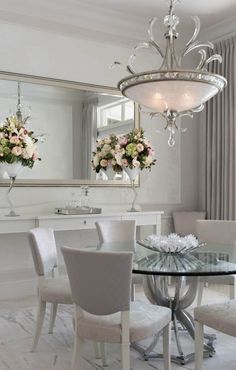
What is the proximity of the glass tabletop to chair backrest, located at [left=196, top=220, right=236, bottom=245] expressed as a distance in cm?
52

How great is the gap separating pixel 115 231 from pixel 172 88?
156 centimetres

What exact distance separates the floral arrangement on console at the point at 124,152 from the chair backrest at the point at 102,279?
2455 mm

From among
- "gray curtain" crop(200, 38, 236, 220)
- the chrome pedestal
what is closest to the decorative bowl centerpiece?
the chrome pedestal

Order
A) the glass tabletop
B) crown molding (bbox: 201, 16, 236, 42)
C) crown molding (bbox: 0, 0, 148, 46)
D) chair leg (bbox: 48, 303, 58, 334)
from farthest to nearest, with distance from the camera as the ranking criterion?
crown molding (bbox: 201, 16, 236, 42) → crown molding (bbox: 0, 0, 148, 46) → chair leg (bbox: 48, 303, 58, 334) → the glass tabletop

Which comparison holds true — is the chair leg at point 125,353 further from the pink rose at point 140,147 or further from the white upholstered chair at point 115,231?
the pink rose at point 140,147

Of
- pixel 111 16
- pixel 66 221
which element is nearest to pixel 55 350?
pixel 66 221

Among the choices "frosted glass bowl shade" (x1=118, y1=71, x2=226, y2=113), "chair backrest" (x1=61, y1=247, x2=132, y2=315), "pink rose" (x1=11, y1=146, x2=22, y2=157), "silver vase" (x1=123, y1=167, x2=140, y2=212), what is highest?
"frosted glass bowl shade" (x1=118, y1=71, x2=226, y2=113)

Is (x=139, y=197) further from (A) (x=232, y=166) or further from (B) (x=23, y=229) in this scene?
(B) (x=23, y=229)

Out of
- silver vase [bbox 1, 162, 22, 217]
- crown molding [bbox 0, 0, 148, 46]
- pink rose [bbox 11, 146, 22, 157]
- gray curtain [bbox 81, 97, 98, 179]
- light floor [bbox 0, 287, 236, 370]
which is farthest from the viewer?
gray curtain [bbox 81, 97, 98, 179]

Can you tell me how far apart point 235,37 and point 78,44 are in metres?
1.89

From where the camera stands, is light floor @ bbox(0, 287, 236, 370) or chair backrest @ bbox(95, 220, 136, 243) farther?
chair backrest @ bbox(95, 220, 136, 243)

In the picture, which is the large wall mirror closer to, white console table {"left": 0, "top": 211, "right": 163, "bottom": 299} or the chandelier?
white console table {"left": 0, "top": 211, "right": 163, "bottom": 299}

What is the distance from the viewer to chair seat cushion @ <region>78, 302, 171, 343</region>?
2.35 meters

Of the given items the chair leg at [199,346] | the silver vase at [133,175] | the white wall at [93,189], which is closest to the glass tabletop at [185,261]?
the chair leg at [199,346]
